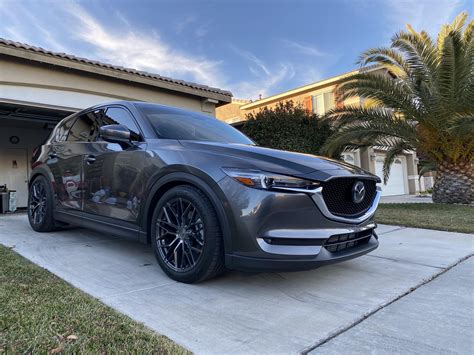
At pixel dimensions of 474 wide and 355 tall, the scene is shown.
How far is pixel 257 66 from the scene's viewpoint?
55.2 ft

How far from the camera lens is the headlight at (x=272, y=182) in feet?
8.71

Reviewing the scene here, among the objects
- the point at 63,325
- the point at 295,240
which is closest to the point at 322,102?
the point at 295,240

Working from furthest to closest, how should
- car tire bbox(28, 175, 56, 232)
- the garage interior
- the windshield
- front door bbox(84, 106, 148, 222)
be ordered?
the garage interior < car tire bbox(28, 175, 56, 232) < the windshield < front door bbox(84, 106, 148, 222)

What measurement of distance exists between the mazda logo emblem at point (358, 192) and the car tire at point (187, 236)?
118 cm

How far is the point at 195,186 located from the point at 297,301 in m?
1.23

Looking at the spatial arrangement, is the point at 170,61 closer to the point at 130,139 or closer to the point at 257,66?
A: the point at 257,66

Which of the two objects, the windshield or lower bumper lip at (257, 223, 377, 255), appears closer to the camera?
lower bumper lip at (257, 223, 377, 255)

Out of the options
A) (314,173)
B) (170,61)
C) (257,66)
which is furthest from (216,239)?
(257,66)

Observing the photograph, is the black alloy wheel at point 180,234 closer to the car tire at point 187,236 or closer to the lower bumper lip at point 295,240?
the car tire at point 187,236

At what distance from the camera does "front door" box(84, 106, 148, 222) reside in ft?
11.4

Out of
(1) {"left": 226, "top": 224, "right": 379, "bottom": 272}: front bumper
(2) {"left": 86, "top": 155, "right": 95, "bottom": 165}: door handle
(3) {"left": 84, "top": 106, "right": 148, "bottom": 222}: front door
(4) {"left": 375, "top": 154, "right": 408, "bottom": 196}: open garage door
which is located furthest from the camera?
(4) {"left": 375, "top": 154, "right": 408, "bottom": 196}: open garage door

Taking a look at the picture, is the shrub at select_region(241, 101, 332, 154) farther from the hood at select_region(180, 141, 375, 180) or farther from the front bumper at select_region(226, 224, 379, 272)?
the front bumper at select_region(226, 224, 379, 272)

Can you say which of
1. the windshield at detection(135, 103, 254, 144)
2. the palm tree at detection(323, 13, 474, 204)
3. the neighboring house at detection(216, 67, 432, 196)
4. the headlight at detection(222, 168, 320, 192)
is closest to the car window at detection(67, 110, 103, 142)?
the windshield at detection(135, 103, 254, 144)

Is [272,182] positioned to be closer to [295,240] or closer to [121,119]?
[295,240]
